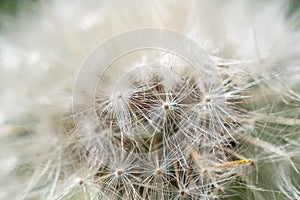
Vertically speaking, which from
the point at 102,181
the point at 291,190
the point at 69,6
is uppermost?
the point at 69,6

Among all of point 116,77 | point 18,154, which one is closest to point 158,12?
point 116,77

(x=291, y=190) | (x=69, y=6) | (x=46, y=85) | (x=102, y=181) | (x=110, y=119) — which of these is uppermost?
(x=69, y=6)

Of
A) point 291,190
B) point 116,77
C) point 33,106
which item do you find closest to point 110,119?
point 116,77

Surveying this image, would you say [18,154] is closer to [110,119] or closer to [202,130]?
[110,119]

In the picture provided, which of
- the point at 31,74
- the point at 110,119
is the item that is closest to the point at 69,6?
the point at 31,74

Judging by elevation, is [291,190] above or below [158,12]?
below

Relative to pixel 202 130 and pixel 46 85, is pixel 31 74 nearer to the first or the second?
pixel 46 85

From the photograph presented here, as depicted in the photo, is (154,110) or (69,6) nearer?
(154,110)

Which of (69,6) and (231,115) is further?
(69,6)

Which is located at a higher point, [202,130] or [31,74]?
[31,74]
